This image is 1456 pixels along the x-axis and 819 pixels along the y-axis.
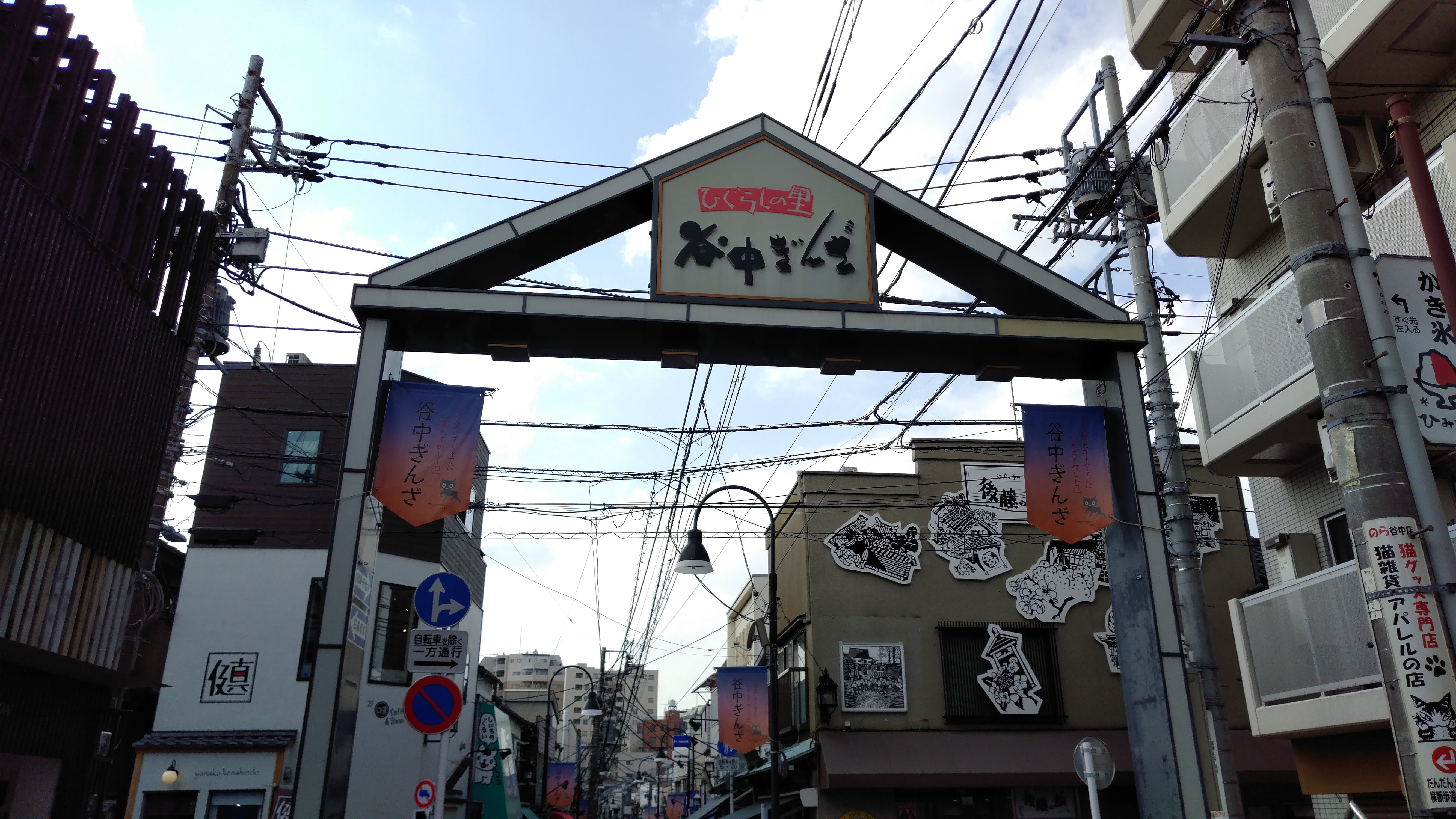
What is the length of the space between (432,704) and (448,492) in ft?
7.15

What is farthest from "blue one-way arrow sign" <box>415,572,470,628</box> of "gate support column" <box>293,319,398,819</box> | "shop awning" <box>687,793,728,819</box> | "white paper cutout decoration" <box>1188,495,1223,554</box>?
"shop awning" <box>687,793,728,819</box>

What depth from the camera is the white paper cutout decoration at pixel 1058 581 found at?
942 inches

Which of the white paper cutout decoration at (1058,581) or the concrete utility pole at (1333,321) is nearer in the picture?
the concrete utility pole at (1333,321)

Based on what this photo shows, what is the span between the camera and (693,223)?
34.9 ft

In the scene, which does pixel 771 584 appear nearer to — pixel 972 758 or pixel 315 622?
pixel 972 758

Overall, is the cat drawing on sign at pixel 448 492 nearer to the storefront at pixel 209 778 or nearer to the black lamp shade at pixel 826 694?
the black lamp shade at pixel 826 694

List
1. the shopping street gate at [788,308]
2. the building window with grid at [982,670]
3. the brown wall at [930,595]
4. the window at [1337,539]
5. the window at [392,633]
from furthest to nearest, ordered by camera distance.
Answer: the window at [392,633] → the brown wall at [930,595] → the building window with grid at [982,670] → the window at [1337,539] → the shopping street gate at [788,308]

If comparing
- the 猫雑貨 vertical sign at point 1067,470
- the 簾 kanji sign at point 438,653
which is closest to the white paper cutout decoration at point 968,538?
the 猫雑貨 vertical sign at point 1067,470

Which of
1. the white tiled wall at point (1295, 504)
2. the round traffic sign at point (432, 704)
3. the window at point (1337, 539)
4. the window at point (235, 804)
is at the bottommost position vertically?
the window at point (235, 804)

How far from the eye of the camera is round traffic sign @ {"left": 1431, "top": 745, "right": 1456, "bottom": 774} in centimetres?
559

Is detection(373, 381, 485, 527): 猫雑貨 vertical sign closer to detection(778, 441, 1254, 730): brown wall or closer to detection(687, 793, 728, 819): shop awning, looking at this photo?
detection(778, 441, 1254, 730): brown wall

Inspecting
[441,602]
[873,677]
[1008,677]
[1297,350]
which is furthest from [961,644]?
[441,602]

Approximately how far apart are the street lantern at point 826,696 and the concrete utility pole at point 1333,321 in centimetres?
1579

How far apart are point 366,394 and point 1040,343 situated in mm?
7258
